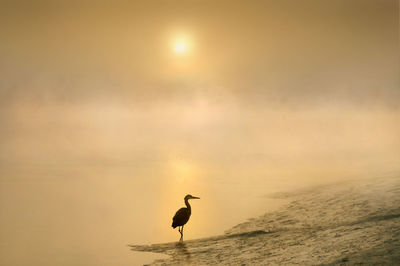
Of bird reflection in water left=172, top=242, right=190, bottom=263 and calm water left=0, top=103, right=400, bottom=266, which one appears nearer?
bird reflection in water left=172, top=242, right=190, bottom=263

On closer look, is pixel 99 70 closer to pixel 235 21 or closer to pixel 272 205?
pixel 235 21

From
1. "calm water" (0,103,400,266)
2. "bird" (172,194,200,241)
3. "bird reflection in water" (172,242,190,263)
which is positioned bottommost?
"bird reflection in water" (172,242,190,263)

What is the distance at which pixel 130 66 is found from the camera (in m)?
5.19

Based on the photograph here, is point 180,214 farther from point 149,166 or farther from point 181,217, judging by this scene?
point 149,166

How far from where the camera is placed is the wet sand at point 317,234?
4.66 metres

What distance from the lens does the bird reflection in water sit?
4.68 m

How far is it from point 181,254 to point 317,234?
3.86 ft

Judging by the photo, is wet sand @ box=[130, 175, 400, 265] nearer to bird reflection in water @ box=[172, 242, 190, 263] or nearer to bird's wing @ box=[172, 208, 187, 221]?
bird reflection in water @ box=[172, 242, 190, 263]

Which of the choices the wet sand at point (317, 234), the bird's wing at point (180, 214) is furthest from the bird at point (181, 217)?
the wet sand at point (317, 234)

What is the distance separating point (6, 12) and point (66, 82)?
79cm

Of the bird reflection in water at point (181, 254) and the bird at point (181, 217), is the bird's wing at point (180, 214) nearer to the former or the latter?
the bird at point (181, 217)

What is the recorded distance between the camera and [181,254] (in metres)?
4.72

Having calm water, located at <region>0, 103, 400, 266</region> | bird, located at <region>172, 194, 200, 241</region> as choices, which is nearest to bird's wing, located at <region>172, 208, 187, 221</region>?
bird, located at <region>172, 194, 200, 241</region>

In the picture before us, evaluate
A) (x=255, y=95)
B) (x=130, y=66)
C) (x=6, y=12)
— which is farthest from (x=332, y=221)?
(x=6, y=12)
